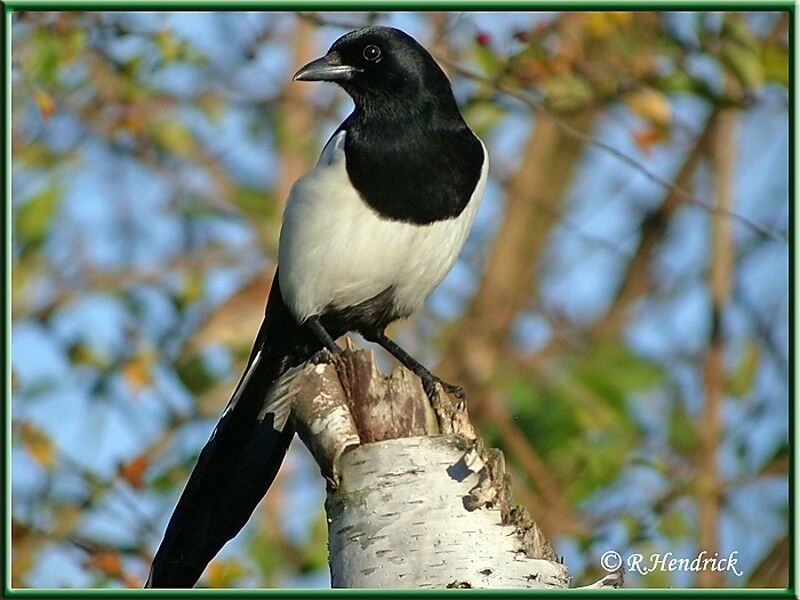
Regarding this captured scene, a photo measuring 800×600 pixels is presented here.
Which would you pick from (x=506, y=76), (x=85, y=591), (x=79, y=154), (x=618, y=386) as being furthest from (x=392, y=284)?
(x=79, y=154)

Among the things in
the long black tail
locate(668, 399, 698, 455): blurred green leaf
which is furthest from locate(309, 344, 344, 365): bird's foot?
locate(668, 399, 698, 455): blurred green leaf

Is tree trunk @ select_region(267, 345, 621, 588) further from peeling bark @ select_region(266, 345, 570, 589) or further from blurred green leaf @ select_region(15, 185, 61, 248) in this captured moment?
blurred green leaf @ select_region(15, 185, 61, 248)

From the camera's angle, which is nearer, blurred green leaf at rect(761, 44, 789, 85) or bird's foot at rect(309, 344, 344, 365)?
bird's foot at rect(309, 344, 344, 365)

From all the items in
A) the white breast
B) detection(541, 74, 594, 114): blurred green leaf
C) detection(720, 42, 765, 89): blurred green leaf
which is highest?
detection(541, 74, 594, 114): blurred green leaf

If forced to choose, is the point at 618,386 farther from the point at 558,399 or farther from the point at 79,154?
the point at 79,154

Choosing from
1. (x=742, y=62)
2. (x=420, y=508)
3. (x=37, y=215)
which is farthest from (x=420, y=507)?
(x=37, y=215)

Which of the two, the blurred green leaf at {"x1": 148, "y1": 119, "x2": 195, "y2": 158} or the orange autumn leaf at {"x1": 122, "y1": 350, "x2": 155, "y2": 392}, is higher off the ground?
the blurred green leaf at {"x1": 148, "y1": 119, "x2": 195, "y2": 158}

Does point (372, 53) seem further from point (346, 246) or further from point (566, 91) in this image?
point (566, 91)

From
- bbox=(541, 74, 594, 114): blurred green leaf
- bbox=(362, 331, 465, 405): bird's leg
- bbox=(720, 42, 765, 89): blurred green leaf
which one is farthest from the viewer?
bbox=(541, 74, 594, 114): blurred green leaf
